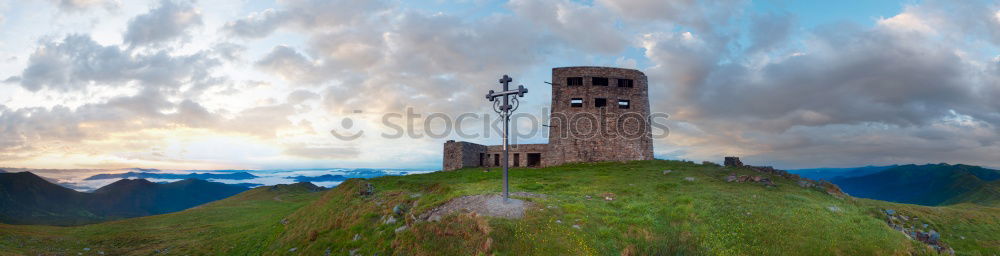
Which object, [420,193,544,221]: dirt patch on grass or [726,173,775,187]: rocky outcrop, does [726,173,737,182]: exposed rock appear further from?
[420,193,544,221]: dirt patch on grass

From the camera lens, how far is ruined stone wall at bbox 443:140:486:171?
5819 cm

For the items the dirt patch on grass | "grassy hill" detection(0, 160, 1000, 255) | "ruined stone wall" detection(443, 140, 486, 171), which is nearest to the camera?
"grassy hill" detection(0, 160, 1000, 255)

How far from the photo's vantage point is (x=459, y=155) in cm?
5828

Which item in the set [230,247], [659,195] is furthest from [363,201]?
[659,195]

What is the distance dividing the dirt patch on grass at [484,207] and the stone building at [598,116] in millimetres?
32134

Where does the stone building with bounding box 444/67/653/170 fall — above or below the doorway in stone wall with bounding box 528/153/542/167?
above

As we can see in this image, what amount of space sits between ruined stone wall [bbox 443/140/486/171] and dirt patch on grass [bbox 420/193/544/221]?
121 ft

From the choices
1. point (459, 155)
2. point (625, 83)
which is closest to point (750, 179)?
point (625, 83)

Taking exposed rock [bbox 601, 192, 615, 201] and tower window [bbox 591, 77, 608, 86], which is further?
tower window [bbox 591, 77, 608, 86]

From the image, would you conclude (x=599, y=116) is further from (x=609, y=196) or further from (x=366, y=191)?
(x=366, y=191)

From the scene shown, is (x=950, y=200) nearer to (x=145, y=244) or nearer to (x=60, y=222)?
(x=145, y=244)

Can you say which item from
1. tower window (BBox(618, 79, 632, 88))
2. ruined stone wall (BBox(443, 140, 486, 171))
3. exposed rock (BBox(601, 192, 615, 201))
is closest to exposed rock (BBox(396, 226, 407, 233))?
exposed rock (BBox(601, 192, 615, 201))

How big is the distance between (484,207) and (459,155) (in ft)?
131

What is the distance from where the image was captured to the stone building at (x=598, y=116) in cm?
5122
